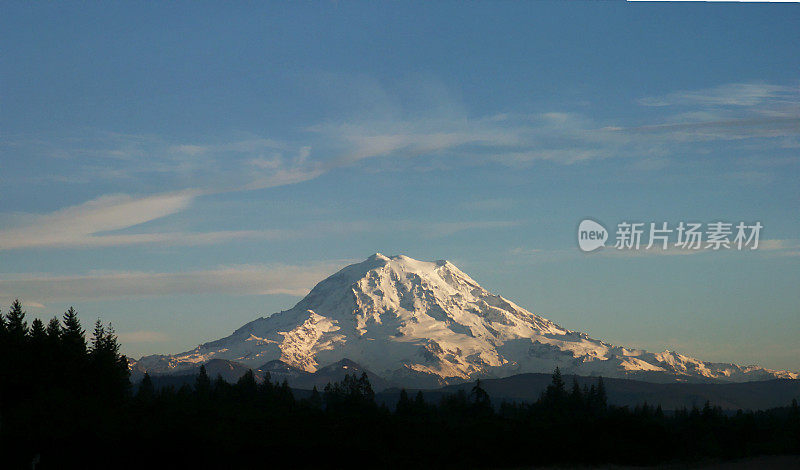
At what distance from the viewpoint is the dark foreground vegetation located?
278ft

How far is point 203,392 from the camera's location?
146m

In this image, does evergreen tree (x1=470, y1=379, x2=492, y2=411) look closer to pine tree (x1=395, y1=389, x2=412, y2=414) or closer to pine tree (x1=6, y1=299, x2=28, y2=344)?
pine tree (x1=395, y1=389, x2=412, y2=414)

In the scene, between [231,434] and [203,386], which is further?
[203,386]

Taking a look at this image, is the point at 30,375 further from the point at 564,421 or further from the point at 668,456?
the point at 668,456

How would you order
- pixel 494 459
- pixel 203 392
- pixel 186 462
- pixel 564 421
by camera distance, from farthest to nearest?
1. pixel 203 392
2. pixel 564 421
3. pixel 494 459
4. pixel 186 462

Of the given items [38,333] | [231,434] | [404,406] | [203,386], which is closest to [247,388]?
[203,386]

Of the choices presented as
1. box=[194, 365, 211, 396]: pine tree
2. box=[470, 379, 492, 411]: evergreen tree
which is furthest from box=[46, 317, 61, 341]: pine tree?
box=[470, 379, 492, 411]: evergreen tree

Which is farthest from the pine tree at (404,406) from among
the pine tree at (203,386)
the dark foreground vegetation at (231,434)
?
the pine tree at (203,386)

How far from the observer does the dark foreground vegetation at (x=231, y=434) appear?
84.9 metres

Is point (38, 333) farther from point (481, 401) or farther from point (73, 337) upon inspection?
point (481, 401)

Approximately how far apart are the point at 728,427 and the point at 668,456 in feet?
118

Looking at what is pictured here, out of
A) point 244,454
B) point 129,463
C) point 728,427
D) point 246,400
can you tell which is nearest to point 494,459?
point 244,454

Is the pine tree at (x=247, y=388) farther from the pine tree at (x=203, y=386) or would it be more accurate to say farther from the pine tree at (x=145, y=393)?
the pine tree at (x=145, y=393)

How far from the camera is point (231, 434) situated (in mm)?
88312
